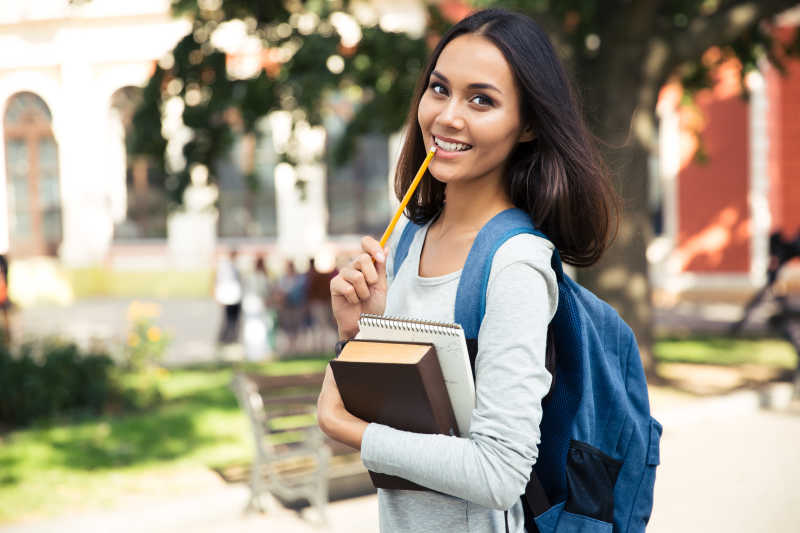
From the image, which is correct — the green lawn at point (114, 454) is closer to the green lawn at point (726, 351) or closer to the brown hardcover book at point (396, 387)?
the brown hardcover book at point (396, 387)

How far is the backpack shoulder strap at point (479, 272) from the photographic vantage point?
138 centimetres

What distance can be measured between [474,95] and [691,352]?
10.6 m

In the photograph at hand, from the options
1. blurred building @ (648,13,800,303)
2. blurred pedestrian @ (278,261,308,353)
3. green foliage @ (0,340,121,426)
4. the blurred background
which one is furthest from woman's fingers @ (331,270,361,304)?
blurred building @ (648,13,800,303)

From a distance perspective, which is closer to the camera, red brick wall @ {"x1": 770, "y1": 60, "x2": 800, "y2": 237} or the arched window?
red brick wall @ {"x1": 770, "y1": 60, "x2": 800, "y2": 237}

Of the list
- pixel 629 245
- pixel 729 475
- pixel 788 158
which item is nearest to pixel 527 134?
pixel 729 475

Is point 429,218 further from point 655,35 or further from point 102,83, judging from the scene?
point 102,83

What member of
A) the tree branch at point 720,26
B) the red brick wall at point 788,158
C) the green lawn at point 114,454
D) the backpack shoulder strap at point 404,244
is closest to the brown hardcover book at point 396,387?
the backpack shoulder strap at point 404,244

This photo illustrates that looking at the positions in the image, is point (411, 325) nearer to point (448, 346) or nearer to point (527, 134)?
point (448, 346)

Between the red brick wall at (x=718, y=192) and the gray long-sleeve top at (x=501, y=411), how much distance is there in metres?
18.0

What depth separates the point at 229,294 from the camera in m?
12.2

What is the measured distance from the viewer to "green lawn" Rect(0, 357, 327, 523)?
545cm

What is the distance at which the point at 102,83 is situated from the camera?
67.9 feet

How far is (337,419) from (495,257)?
40 cm

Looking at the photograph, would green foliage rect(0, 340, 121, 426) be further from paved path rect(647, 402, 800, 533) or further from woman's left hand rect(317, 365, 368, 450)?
woman's left hand rect(317, 365, 368, 450)
